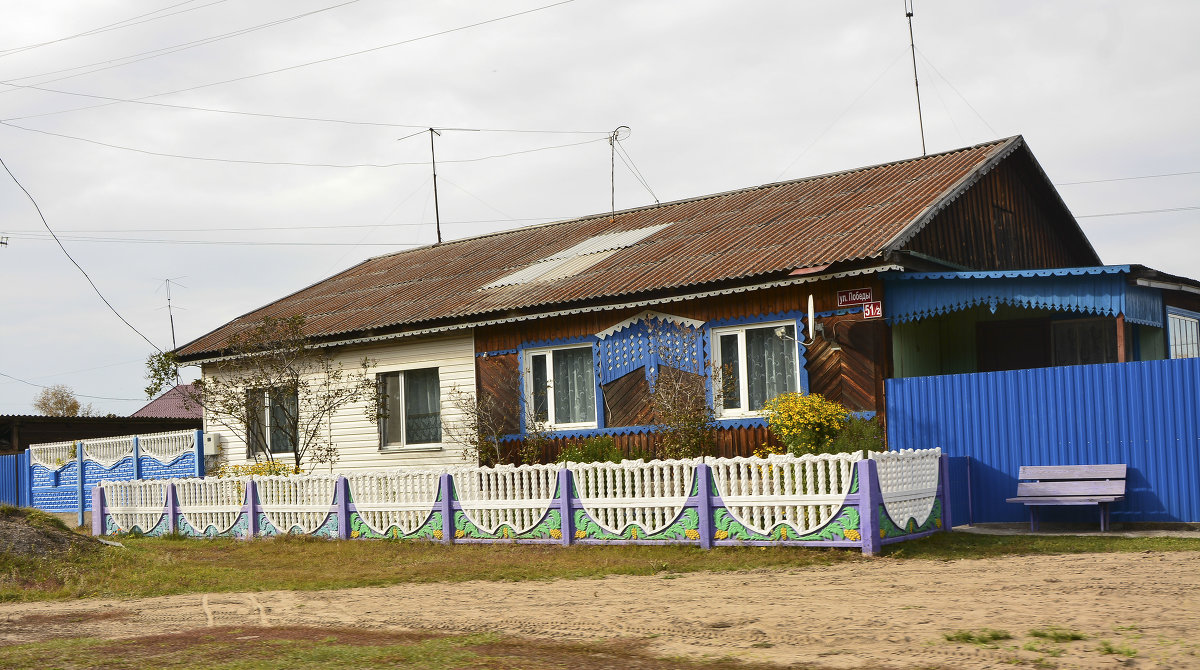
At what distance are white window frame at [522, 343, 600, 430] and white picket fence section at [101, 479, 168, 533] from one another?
6442 millimetres

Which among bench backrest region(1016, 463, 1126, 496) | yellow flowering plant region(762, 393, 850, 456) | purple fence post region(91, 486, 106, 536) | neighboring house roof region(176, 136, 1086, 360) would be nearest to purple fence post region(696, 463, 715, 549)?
yellow flowering plant region(762, 393, 850, 456)

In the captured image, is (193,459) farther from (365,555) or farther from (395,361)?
(365,555)

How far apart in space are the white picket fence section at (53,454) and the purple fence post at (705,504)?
18834 mm

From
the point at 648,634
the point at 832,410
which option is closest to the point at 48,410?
the point at 832,410

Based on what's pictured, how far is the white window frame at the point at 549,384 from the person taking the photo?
17781 mm

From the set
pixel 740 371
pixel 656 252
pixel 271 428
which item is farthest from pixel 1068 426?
pixel 271 428

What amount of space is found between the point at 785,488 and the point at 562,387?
6.38 metres

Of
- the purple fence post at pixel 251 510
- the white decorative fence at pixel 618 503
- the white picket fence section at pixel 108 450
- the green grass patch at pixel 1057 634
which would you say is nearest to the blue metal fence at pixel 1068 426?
the white decorative fence at pixel 618 503

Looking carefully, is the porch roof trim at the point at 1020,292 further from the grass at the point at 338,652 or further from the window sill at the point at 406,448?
the window sill at the point at 406,448

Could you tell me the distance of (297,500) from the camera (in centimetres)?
1719

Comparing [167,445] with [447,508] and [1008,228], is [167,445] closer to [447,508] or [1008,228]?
[447,508]

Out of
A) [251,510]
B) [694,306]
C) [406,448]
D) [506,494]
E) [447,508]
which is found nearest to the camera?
[506,494]

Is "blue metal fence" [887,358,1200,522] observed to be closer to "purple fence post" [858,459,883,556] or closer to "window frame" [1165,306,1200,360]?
"purple fence post" [858,459,883,556]

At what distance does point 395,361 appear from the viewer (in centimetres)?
2036
